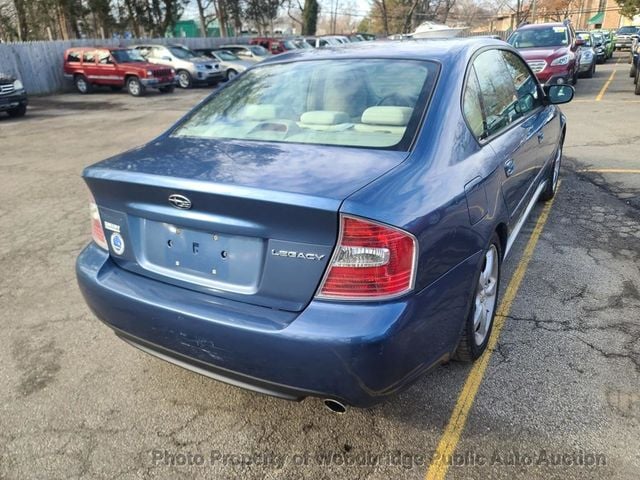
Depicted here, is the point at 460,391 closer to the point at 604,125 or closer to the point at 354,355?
the point at 354,355

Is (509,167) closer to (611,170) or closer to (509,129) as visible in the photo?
(509,129)

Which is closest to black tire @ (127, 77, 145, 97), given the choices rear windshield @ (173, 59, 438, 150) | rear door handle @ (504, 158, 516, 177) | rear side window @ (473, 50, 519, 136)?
rear windshield @ (173, 59, 438, 150)

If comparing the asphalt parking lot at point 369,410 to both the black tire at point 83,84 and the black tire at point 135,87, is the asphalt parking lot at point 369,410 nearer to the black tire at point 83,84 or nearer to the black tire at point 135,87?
the black tire at point 135,87

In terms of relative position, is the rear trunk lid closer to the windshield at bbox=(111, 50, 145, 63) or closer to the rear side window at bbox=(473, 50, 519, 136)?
the rear side window at bbox=(473, 50, 519, 136)

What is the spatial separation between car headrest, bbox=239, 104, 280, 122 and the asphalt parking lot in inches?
57.9

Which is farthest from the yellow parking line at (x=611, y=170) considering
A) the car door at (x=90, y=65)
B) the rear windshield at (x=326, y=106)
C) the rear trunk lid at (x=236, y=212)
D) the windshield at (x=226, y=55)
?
the windshield at (x=226, y=55)

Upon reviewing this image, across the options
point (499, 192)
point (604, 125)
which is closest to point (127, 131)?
point (604, 125)

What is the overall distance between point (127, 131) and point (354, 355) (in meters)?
11.2

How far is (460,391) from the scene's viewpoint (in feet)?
8.70

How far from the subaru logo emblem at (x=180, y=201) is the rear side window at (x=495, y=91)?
1698 millimetres

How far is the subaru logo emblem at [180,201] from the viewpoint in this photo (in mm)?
2084

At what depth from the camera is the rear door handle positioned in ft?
9.68

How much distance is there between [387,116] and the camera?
2.57 meters

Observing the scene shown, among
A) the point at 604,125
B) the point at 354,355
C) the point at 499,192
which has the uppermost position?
the point at 499,192
